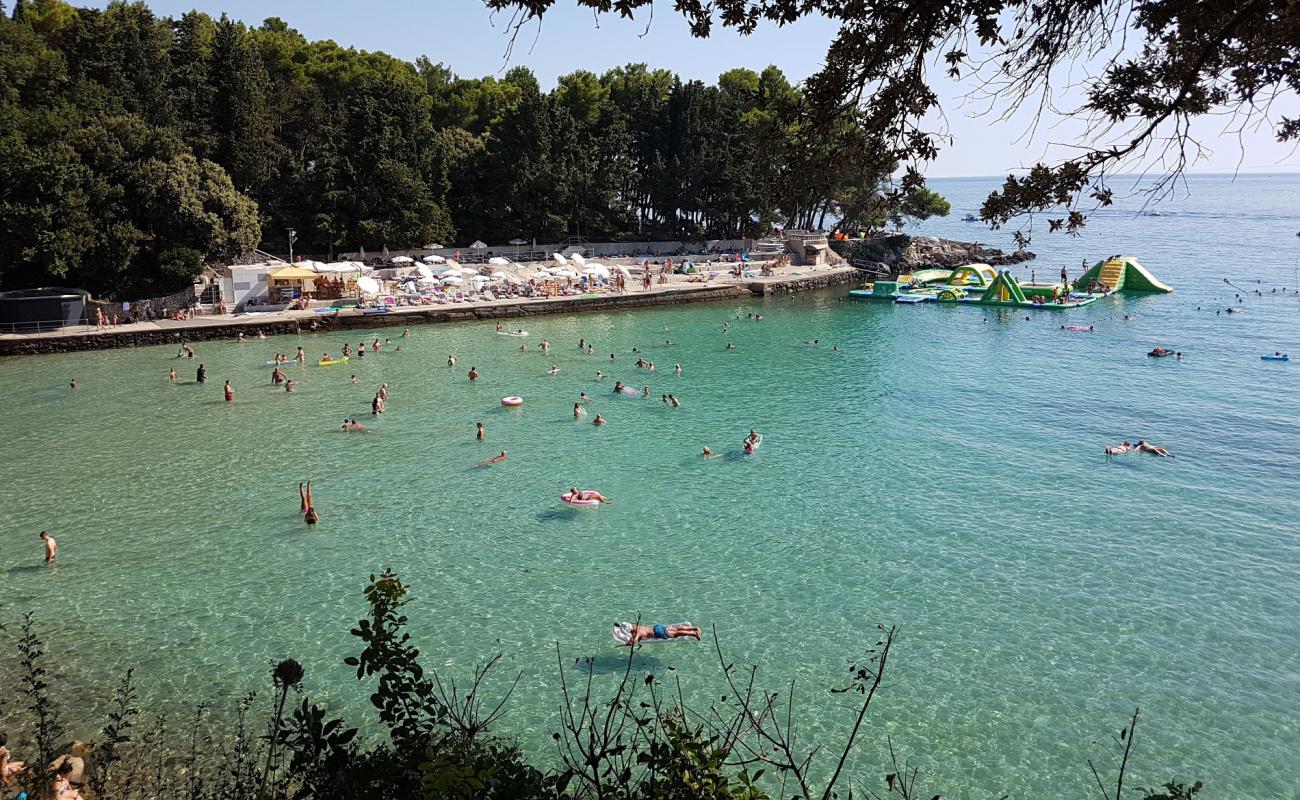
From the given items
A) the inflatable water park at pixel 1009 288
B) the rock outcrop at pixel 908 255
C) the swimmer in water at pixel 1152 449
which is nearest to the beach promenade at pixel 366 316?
the inflatable water park at pixel 1009 288

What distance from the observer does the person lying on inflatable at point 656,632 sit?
12.5 meters

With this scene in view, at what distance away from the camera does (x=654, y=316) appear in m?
44.1

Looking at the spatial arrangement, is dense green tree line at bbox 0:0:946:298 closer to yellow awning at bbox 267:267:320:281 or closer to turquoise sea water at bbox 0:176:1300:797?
yellow awning at bbox 267:267:320:281

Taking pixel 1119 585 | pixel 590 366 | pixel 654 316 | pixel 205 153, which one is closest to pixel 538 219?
pixel 654 316

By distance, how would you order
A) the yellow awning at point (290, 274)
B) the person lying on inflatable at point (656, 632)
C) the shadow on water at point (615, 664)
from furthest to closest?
the yellow awning at point (290, 274), the person lying on inflatable at point (656, 632), the shadow on water at point (615, 664)

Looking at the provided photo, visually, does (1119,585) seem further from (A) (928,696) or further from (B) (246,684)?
(B) (246,684)

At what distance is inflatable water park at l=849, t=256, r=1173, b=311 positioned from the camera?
48156mm

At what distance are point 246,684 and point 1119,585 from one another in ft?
46.5

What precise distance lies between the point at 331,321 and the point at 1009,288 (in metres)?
37.2

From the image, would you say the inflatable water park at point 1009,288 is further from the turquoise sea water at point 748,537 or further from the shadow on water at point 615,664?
the shadow on water at point 615,664

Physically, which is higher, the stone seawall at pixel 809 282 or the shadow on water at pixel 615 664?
the stone seawall at pixel 809 282

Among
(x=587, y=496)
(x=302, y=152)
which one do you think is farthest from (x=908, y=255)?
(x=587, y=496)

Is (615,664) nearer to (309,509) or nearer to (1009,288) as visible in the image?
(309,509)

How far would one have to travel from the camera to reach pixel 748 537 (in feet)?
54.4
